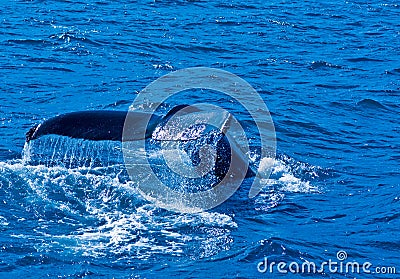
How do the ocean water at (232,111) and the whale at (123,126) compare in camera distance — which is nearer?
the whale at (123,126)

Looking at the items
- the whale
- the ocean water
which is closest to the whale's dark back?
the whale

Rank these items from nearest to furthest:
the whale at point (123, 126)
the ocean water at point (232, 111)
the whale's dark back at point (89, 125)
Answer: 1. the whale at point (123, 126)
2. the whale's dark back at point (89, 125)
3. the ocean water at point (232, 111)

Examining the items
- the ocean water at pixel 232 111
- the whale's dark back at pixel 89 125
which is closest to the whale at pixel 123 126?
the whale's dark back at pixel 89 125

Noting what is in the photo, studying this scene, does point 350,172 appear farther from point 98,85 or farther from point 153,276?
point 98,85

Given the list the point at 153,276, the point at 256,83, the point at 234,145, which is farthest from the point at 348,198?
the point at 256,83

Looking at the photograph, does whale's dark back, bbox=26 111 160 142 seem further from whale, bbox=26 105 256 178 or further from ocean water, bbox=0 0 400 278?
ocean water, bbox=0 0 400 278

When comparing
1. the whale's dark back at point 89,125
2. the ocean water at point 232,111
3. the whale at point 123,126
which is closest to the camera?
the whale at point 123,126

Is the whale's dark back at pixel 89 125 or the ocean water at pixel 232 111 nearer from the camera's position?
the whale's dark back at pixel 89 125

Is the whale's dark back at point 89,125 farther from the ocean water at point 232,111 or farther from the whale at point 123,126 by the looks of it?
the ocean water at point 232,111

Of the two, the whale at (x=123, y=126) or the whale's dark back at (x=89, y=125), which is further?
the whale's dark back at (x=89, y=125)

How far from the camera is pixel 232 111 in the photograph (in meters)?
14.6

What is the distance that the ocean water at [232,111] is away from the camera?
28.0 feet

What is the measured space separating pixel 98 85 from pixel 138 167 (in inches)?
185

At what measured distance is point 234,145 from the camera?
995 centimetres
